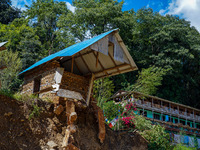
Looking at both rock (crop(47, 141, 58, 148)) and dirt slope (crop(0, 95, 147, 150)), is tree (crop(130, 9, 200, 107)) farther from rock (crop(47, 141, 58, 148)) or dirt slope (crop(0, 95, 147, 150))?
rock (crop(47, 141, 58, 148))

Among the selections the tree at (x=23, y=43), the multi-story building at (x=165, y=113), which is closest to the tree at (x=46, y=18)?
the tree at (x=23, y=43)

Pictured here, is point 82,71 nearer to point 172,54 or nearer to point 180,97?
point 172,54

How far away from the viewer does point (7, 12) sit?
31.5 m

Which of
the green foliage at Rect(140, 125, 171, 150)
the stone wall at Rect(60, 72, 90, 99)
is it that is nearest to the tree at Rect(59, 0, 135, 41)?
the stone wall at Rect(60, 72, 90, 99)

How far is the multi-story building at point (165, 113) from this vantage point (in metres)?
23.4

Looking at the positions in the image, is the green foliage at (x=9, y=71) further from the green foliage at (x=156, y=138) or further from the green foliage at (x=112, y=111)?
the green foliage at (x=156, y=138)

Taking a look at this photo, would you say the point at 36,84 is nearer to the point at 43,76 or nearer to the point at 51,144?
the point at 43,76

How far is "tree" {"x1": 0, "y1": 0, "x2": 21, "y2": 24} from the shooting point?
1234 inches

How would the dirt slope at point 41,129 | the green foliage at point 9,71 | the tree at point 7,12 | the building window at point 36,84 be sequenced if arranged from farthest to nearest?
the tree at point 7,12 → the green foliage at point 9,71 → the building window at point 36,84 → the dirt slope at point 41,129

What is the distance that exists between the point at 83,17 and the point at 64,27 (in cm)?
330

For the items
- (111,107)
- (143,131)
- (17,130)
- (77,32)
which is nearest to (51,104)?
(17,130)

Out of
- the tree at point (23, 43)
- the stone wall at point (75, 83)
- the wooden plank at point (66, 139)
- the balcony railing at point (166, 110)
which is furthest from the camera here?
the balcony railing at point (166, 110)

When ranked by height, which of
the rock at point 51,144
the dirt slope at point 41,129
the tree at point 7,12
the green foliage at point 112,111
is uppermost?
the tree at point 7,12

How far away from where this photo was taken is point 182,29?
98.8 ft
